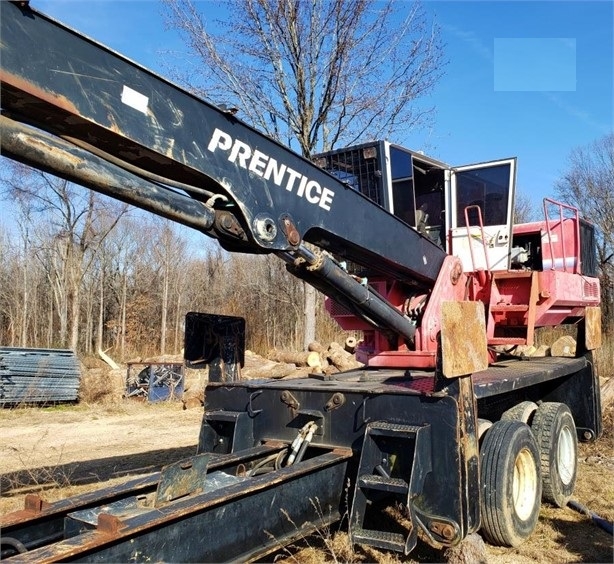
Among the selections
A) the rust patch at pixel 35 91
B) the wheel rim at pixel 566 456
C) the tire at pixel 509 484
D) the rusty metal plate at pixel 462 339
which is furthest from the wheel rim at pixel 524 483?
the rust patch at pixel 35 91

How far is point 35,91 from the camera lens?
9.78ft

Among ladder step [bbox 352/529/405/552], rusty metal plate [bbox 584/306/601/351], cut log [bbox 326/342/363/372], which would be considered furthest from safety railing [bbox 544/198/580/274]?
cut log [bbox 326/342/363/372]

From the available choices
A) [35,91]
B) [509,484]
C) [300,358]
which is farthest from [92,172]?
[300,358]

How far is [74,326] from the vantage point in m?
23.6

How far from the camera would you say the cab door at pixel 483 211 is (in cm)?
664

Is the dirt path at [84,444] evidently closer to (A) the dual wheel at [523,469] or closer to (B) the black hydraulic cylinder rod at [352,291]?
(B) the black hydraulic cylinder rod at [352,291]

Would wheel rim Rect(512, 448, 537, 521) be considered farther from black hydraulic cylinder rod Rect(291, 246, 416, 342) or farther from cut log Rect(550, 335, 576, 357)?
cut log Rect(550, 335, 576, 357)

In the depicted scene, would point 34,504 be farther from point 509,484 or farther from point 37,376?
point 37,376

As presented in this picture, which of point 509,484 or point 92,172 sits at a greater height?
point 92,172

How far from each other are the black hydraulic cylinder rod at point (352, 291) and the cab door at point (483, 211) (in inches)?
56.9

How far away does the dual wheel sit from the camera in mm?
4293

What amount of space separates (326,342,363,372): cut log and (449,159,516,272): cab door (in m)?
7.66

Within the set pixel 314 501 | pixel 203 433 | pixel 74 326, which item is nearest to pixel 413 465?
pixel 314 501

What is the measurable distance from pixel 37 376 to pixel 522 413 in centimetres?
1159
